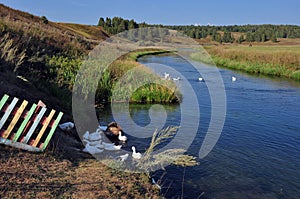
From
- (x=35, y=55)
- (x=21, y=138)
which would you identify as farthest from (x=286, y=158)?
(x=35, y=55)

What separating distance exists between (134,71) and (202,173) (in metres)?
11.2

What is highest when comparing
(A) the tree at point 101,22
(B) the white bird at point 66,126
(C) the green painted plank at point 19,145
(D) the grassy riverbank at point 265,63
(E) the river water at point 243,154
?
(A) the tree at point 101,22

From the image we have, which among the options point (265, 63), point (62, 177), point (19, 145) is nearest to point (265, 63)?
point (265, 63)

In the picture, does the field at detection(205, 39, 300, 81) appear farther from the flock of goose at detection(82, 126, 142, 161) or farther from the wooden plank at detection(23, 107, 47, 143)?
the wooden plank at detection(23, 107, 47, 143)

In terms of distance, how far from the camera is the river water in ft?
24.1

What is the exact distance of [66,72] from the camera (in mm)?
15219

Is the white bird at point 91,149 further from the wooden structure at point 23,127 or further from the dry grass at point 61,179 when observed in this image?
the wooden structure at point 23,127

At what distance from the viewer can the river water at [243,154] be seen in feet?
24.1

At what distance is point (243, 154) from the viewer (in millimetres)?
9750

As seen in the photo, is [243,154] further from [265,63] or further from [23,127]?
[265,63]

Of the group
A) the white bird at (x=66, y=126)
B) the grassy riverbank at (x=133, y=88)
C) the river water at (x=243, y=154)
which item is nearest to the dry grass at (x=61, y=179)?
the river water at (x=243, y=154)

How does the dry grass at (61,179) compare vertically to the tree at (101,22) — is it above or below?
below

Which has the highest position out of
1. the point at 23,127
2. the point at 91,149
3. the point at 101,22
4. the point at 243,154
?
the point at 101,22

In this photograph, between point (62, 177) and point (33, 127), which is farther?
point (33, 127)
